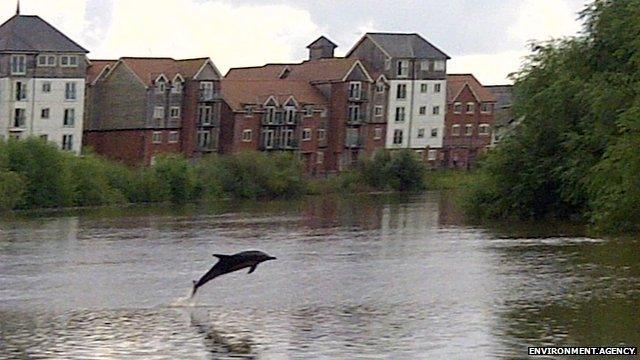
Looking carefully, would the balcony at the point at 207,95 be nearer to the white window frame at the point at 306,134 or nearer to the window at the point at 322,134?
the white window frame at the point at 306,134

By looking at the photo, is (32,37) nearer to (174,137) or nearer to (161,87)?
(161,87)

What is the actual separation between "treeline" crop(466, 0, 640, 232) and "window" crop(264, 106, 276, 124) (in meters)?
44.8

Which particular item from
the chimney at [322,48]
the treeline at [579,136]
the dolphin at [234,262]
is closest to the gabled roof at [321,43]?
the chimney at [322,48]

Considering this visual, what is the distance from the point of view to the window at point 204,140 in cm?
9869

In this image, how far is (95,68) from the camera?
9806 centimetres

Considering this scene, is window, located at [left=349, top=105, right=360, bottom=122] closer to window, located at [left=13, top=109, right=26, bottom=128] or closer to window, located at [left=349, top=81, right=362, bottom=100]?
window, located at [left=349, top=81, right=362, bottom=100]

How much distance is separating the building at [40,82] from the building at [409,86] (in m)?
24.6

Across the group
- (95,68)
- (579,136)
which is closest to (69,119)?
(95,68)

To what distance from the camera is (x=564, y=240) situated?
139 feet

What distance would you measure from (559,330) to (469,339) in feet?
5.09

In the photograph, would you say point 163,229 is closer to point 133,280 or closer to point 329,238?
point 329,238

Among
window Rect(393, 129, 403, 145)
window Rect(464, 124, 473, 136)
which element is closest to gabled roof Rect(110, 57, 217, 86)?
window Rect(393, 129, 403, 145)

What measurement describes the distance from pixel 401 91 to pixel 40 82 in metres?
30.1

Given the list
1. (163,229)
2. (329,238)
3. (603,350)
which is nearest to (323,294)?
(603,350)
